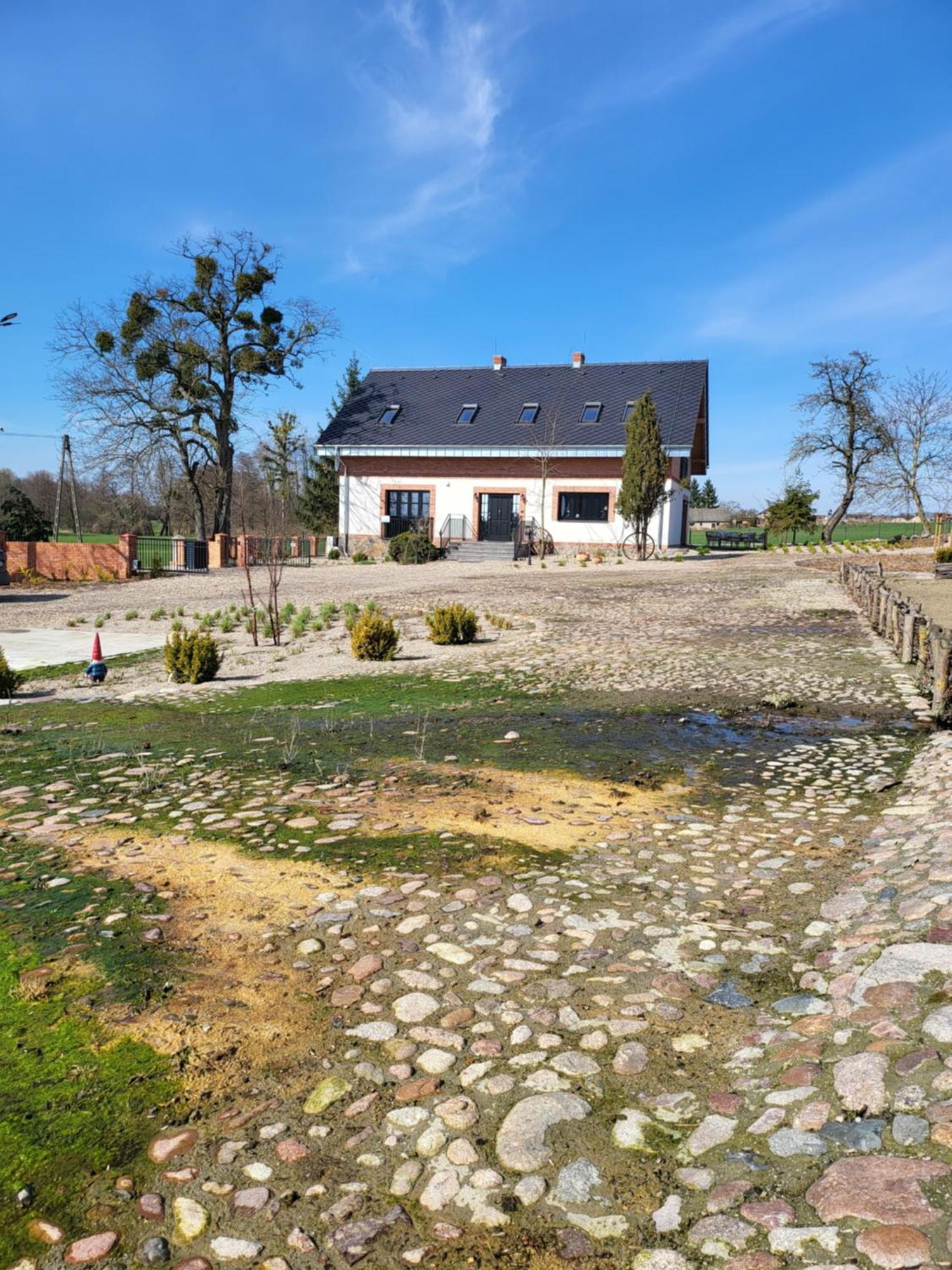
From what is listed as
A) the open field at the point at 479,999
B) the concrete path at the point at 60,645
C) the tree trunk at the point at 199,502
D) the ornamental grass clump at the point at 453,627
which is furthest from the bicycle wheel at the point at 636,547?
the open field at the point at 479,999

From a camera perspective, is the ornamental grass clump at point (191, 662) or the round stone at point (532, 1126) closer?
the round stone at point (532, 1126)

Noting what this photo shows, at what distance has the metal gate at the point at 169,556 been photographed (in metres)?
28.8

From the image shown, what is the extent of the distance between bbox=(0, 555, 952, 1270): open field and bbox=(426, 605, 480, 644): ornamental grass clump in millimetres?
5508

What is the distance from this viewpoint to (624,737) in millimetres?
6730

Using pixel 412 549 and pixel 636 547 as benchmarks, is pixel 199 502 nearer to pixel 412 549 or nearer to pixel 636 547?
pixel 412 549

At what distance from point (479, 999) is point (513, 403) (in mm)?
34971

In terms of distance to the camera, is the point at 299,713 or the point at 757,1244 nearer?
the point at 757,1244

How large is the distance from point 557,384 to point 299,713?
31092mm

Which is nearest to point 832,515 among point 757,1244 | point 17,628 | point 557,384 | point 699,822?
point 557,384

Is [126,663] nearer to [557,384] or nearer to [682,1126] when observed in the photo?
[682,1126]

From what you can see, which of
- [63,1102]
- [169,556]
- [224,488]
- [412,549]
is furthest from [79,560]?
[63,1102]

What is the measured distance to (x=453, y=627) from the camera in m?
12.1

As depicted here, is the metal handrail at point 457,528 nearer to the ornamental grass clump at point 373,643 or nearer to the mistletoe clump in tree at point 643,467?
the mistletoe clump in tree at point 643,467

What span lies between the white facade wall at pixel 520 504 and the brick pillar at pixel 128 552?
10194mm
